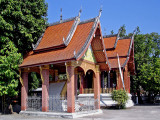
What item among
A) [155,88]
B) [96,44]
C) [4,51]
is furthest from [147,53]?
[4,51]

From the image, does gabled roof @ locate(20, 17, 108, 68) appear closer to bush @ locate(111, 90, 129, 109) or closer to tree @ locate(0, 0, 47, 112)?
tree @ locate(0, 0, 47, 112)

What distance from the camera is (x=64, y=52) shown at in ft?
48.7

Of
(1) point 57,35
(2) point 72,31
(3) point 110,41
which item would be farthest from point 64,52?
(3) point 110,41

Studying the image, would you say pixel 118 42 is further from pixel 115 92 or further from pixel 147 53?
pixel 115 92

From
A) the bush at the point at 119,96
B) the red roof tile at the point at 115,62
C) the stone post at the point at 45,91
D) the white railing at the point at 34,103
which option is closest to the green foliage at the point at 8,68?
the white railing at the point at 34,103

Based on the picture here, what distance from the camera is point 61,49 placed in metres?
15.5

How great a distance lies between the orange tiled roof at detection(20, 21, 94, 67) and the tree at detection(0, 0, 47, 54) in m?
1.44

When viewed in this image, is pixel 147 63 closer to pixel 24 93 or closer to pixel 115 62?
pixel 115 62

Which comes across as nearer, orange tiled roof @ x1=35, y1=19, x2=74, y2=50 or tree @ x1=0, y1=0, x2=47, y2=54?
tree @ x1=0, y1=0, x2=47, y2=54

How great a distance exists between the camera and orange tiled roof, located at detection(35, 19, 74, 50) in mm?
16270

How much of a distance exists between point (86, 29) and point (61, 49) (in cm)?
239

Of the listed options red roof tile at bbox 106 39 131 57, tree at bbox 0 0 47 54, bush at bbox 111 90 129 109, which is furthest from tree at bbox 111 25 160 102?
tree at bbox 0 0 47 54

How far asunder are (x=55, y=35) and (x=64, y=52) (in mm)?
2876

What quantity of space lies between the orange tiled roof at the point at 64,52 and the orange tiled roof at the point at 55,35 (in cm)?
12
